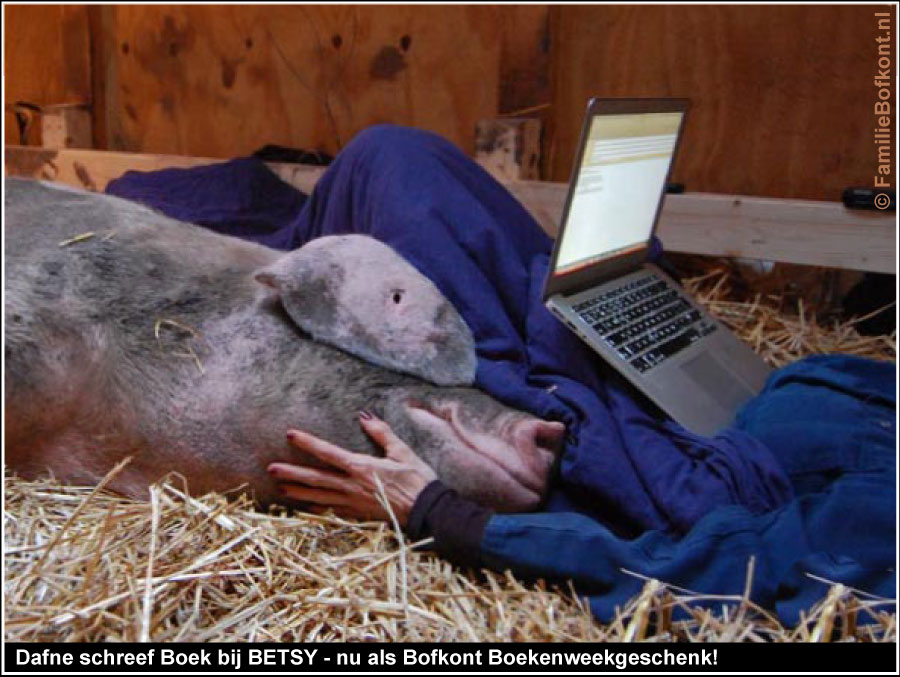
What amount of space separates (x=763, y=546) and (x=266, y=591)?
64 cm

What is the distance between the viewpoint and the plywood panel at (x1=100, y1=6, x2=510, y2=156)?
115 inches

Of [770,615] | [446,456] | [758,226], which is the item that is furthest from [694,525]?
[758,226]

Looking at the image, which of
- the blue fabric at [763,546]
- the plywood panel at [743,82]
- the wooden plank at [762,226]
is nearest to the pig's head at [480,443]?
the blue fabric at [763,546]

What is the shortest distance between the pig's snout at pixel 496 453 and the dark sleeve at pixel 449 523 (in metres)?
0.08

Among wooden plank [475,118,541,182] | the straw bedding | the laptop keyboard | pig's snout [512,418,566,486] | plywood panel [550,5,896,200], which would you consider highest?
plywood panel [550,5,896,200]

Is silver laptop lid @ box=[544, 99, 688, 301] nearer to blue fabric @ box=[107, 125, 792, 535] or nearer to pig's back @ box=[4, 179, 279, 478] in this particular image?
blue fabric @ box=[107, 125, 792, 535]

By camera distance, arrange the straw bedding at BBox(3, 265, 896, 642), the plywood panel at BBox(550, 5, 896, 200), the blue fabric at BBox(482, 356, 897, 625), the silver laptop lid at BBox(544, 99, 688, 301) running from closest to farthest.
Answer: the straw bedding at BBox(3, 265, 896, 642), the blue fabric at BBox(482, 356, 897, 625), the silver laptop lid at BBox(544, 99, 688, 301), the plywood panel at BBox(550, 5, 896, 200)

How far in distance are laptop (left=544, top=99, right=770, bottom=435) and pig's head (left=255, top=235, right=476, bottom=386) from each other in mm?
199

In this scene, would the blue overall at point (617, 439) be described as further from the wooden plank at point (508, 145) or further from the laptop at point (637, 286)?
the wooden plank at point (508, 145)

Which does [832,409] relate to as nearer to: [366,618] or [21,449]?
[366,618]

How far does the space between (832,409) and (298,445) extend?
0.87 m

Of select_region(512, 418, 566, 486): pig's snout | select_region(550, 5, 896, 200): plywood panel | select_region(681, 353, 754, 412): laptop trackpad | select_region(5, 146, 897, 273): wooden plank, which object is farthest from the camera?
select_region(550, 5, 896, 200): plywood panel

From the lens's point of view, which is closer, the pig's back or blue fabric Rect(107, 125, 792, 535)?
the pig's back

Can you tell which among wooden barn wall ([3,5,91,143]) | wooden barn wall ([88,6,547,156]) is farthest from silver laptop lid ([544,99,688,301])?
wooden barn wall ([3,5,91,143])
